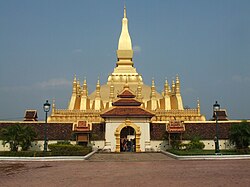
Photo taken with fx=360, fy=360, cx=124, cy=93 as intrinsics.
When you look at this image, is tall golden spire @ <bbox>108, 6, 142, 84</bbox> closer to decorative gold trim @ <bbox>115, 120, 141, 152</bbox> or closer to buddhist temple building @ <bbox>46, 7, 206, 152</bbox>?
buddhist temple building @ <bbox>46, 7, 206, 152</bbox>

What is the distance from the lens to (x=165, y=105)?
40.9 metres

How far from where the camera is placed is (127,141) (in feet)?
106

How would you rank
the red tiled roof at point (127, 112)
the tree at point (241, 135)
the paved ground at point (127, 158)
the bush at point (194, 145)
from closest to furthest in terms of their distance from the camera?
the paved ground at point (127, 158), the tree at point (241, 135), the bush at point (194, 145), the red tiled roof at point (127, 112)

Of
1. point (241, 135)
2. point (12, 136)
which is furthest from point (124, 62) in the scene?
point (12, 136)

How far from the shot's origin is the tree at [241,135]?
27.3m

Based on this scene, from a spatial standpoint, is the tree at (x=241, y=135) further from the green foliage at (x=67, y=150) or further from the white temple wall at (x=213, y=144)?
the green foliage at (x=67, y=150)

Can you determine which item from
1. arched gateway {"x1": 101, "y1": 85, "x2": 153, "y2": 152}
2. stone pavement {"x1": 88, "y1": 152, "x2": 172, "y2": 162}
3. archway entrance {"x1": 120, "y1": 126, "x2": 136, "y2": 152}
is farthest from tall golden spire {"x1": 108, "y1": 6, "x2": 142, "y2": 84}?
stone pavement {"x1": 88, "y1": 152, "x2": 172, "y2": 162}

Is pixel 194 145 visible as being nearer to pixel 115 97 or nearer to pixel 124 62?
pixel 115 97

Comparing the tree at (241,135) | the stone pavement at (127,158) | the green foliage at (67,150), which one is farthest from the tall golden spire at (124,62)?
the stone pavement at (127,158)

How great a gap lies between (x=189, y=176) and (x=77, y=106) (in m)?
29.8

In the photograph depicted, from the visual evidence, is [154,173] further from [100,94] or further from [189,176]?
[100,94]

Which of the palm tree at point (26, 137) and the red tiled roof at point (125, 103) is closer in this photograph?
the palm tree at point (26, 137)

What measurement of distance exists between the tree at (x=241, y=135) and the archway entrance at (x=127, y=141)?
857cm

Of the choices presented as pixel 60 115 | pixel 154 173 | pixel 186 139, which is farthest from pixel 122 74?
pixel 154 173
